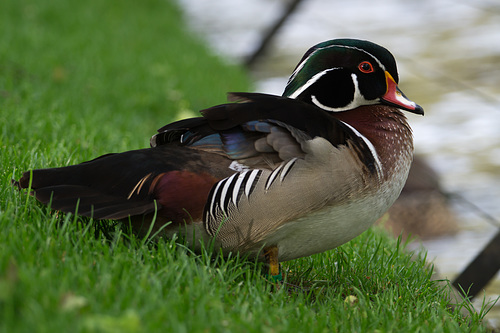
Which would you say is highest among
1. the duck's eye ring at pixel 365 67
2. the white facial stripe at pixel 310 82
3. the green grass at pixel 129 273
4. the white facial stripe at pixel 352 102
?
the duck's eye ring at pixel 365 67

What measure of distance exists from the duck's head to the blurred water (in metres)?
2.07

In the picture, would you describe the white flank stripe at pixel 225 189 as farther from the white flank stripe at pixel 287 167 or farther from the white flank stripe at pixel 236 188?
the white flank stripe at pixel 287 167

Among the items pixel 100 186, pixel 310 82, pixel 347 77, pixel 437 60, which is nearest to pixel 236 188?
pixel 100 186

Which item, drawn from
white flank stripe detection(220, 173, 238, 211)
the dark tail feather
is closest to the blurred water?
white flank stripe detection(220, 173, 238, 211)

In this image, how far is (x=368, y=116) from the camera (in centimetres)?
325

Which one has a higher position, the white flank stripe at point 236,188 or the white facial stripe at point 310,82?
the white facial stripe at point 310,82

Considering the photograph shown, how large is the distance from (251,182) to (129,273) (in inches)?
25.2

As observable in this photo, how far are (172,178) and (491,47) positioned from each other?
931 centimetres

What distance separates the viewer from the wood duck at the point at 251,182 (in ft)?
9.47

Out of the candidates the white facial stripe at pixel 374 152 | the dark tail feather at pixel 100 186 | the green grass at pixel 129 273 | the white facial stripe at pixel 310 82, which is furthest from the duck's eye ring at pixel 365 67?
the dark tail feather at pixel 100 186

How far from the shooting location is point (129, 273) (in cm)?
254

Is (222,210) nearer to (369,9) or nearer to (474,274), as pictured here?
(474,274)

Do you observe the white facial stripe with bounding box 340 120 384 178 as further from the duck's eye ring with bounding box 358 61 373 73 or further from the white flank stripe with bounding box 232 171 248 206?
the white flank stripe with bounding box 232 171 248 206

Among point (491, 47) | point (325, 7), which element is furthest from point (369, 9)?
point (491, 47)
